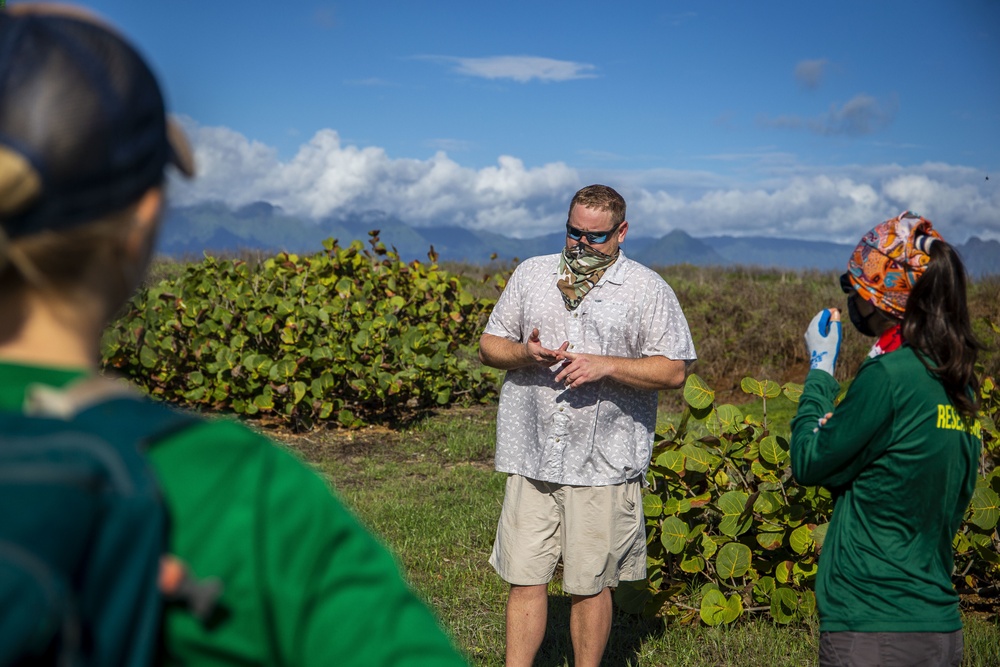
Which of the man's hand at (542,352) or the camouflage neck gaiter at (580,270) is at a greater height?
the camouflage neck gaiter at (580,270)

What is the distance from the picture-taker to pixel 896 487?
2660 millimetres

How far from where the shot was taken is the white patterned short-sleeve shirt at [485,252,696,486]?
4.05 metres

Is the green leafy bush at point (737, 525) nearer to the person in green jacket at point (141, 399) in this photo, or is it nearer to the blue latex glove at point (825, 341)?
the blue latex glove at point (825, 341)

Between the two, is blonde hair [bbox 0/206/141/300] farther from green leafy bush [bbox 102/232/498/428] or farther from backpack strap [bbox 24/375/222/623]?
green leafy bush [bbox 102/232/498/428]

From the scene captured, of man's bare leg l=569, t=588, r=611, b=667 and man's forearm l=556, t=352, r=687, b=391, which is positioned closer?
man's forearm l=556, t=352, r=687, b=391

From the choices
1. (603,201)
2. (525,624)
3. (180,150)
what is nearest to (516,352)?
(603,201)

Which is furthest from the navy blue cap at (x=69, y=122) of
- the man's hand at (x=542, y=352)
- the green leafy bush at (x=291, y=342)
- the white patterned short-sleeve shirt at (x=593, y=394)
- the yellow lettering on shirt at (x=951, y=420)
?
the green leafy bush at (x=291, y=342)

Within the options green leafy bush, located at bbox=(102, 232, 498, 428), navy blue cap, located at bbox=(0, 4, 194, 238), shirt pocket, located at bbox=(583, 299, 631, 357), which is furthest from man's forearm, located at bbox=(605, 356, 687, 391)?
green leafy bush, located at bbox=(102, 232, 498, 428)

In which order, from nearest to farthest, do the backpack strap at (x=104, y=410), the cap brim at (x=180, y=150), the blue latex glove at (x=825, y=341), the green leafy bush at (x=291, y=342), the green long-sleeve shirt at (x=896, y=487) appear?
the backpack strap at (x=104, y=410)
the cap brim at (x=180, y=150)
the green long-sleeve shirt at (x=896, y=487)
the blue latex glove at (x=825, y=341)
the green leafy bush at (x=291, y=342)

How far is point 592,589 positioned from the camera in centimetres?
404

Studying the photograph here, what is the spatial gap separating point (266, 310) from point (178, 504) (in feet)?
27.8

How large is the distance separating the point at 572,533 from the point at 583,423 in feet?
1.54

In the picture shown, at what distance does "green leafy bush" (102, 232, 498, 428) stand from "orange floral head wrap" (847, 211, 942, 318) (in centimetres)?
661

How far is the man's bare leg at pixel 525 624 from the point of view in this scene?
13.3 feet
